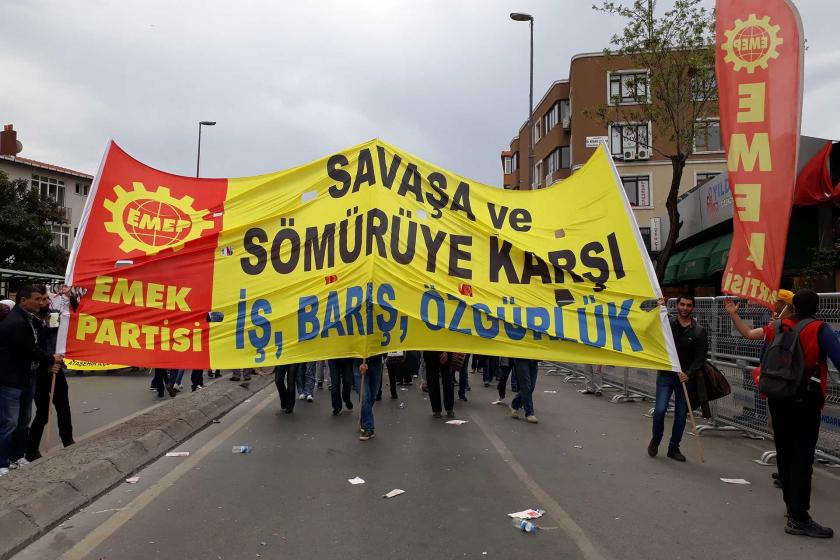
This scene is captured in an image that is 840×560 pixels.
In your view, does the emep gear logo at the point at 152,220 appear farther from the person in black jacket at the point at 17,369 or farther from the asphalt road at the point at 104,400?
the asphalt road at the point at 104,400

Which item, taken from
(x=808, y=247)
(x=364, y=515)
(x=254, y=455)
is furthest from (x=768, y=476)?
(x=808, y=247)

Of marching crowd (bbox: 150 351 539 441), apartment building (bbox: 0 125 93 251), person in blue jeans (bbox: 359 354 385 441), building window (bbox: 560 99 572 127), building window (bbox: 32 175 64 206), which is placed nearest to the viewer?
person in blue jeans (bbox: 359 354 385 441)

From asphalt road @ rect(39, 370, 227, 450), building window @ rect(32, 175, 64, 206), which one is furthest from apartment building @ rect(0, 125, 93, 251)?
asphalt road @ rect(39, 370, 227, 450)

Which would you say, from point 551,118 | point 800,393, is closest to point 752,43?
point 800,393

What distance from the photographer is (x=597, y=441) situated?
25.6 ft

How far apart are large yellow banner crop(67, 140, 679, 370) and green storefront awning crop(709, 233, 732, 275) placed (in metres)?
13.4

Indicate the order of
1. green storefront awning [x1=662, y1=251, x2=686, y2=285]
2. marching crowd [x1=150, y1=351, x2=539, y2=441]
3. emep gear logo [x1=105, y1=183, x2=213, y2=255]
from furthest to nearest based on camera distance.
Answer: green storefront awning [x1=662, y1=251, x2=686, y2=285] < marching crowd [x1=150, y1=351, x2=539, y2=441] < emep gear logo [x1=105, y1=183, x2=213, y2=255]

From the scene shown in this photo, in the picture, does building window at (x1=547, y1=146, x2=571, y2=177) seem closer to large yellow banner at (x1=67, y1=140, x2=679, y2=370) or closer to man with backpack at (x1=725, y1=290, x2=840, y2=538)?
large yellow banner at (x1=67, y1=140, x2=679, y2=370)

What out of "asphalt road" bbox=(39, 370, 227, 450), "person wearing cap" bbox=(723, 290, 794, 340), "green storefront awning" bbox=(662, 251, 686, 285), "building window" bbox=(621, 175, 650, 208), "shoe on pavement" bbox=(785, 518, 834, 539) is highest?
"building window" bbox=(621, 175, 650, 208)

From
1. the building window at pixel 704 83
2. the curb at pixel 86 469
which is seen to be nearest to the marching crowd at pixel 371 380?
the curb at pixel 86 469

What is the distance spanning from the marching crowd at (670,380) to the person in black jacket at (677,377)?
1 centimetres

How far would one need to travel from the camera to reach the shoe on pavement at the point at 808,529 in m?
4.56

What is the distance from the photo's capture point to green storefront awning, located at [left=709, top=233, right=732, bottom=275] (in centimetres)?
1811

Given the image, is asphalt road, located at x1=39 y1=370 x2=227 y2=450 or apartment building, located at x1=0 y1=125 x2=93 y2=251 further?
apartment building, located at x1=0 y1=125 x2=93 y2=251
